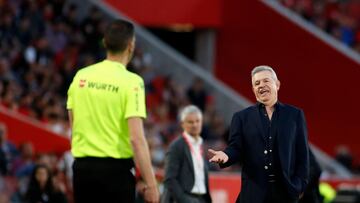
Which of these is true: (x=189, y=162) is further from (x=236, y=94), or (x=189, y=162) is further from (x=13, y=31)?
(x=236, y=94)

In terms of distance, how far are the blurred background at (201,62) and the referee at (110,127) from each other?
12.1m

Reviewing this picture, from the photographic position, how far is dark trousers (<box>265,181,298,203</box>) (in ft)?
32.3

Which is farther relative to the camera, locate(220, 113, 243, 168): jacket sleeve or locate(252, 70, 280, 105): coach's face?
locate(252, 70, 280, 105): coach's face

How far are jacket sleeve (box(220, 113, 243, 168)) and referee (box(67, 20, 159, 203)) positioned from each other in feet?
5.10

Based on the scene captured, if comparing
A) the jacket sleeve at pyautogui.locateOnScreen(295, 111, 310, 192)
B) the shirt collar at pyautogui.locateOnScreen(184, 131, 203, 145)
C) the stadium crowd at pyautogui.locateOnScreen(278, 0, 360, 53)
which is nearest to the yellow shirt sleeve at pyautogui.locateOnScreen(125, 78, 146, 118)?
the jacket sleeve at pyautogui.locateOnScreen(295, 111, 310, 192)

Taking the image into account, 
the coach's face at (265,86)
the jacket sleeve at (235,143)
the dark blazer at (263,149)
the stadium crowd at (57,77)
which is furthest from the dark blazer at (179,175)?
the stadium crowd at (57,77)

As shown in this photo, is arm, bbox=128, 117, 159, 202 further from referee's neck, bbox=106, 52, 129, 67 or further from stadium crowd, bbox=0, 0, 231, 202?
stadium crowd, bbox=0, 0, 231, 202

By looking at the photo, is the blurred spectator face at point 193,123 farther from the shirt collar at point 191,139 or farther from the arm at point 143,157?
the arm at point 143,157

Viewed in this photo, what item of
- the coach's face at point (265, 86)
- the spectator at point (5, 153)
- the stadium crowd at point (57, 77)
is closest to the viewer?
the coach's face at point (265, 86)

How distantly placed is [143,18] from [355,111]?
6.14 meters

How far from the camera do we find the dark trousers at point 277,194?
32.3ft

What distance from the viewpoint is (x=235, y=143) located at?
991 centimetres

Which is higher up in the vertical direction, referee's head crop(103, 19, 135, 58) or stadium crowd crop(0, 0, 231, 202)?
referee's head crop(103, 19, 135, 58)

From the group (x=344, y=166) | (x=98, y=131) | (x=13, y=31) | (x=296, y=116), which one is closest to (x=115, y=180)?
(x=98, y=131)
